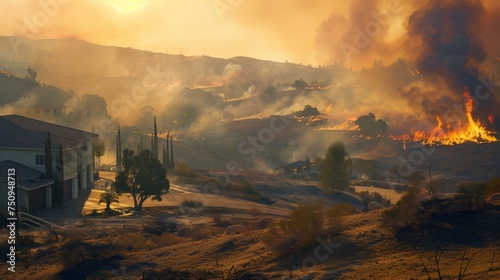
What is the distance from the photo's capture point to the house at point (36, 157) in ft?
169

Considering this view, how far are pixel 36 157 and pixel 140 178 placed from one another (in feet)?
27.1

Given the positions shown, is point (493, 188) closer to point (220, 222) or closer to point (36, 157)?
point (220, 222)

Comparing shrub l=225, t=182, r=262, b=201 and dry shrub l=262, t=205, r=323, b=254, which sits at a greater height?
shrub l=225, t=182, r=262, b=201

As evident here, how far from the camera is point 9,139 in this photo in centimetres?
5744

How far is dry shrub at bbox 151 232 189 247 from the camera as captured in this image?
1378 inches

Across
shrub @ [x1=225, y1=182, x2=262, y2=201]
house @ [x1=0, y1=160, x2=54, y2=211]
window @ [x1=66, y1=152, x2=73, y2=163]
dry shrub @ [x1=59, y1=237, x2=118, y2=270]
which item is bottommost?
dry shrub @ [x1=59, y1=237, x2=118, y2=270]

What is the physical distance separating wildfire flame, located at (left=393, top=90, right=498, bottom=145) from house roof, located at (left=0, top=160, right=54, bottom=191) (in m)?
83.4

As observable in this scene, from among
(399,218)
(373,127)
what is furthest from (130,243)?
(373,127)

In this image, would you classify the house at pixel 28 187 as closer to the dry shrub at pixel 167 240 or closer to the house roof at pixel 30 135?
the house roof at pixel 30 135

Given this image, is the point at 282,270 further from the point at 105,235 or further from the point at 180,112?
the point at 180,112

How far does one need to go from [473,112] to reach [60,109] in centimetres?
6940

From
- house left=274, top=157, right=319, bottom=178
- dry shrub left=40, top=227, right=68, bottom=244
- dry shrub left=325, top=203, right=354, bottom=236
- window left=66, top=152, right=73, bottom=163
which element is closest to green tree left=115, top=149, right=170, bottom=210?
window left=66, top=152, right=73, bottom=163

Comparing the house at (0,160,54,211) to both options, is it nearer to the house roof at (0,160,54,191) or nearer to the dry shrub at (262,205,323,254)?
the house roof at (0,160,54,191)

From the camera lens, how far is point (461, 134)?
126500 mm
